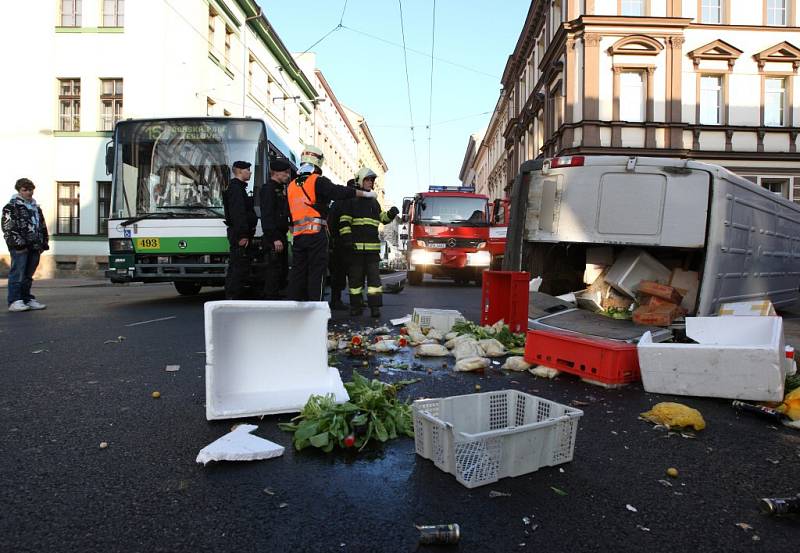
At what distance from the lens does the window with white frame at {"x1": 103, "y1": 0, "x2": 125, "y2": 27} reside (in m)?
21.9

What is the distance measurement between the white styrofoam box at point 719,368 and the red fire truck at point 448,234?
1147 centimetres

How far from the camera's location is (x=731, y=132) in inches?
920

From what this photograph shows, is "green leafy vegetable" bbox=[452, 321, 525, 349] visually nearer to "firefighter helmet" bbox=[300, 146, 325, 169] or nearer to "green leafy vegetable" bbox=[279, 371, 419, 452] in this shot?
"firefighter helmet" bbox=[300, 146, 325, 169]

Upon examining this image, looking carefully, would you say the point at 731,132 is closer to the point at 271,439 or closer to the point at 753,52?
the point at 753,52

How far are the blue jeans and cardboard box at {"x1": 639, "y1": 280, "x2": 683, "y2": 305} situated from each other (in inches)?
333

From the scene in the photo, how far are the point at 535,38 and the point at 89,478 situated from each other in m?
34.7

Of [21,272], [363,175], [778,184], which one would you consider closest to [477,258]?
[363,175]

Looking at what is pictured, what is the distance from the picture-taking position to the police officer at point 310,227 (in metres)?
6.22

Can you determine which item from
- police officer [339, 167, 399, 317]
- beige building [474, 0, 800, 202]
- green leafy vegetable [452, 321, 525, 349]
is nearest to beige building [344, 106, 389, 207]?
beige building [474, 0, 800, 202]

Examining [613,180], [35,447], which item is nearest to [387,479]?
[35,447]

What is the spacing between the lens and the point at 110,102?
2205 centimetres

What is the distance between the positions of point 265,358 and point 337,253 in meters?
5.07

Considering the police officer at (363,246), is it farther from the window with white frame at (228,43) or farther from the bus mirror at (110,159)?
the window with white frame at (228,43)

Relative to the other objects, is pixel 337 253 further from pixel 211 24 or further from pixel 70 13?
pixel 211 24
